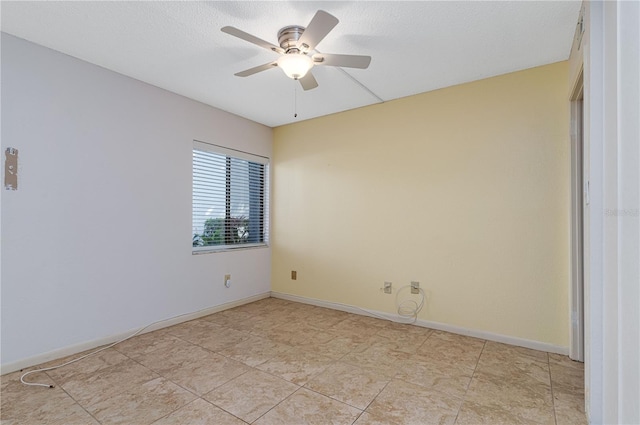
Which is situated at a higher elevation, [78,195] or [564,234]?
[78,195]

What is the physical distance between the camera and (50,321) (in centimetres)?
239

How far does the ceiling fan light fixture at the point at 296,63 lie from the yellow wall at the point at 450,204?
5.37 ft

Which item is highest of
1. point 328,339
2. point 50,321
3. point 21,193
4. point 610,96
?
point 610,96

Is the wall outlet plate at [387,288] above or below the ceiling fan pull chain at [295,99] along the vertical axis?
below

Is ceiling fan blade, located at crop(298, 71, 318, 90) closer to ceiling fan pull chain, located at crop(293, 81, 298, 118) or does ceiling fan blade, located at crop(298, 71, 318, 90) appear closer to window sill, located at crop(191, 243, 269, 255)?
ceiling fan pull chain, located at crop(293, 81, 298, 118)

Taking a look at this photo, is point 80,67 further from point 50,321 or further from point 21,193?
point 50,321

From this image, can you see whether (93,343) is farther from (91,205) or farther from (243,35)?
(243,35)

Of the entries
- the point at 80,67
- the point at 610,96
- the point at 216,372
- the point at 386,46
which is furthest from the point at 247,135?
the point at 610,96

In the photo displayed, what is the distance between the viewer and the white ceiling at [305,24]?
1.92 m

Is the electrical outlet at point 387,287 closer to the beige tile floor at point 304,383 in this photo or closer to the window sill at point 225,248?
the beige tile floor at point 304,383

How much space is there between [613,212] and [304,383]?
77.7 inches

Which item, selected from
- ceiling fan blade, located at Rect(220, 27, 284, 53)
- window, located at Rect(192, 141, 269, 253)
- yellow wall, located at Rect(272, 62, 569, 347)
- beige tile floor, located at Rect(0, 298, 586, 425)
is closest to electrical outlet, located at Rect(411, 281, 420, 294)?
yellow wall, located at Rect(272, 62, 569, 347)

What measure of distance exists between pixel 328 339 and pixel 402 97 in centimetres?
264

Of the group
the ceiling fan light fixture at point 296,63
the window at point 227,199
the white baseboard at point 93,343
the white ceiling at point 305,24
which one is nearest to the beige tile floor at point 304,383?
the white baseboard at point 93,343
